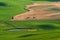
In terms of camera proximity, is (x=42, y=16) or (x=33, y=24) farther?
(x=42, y=16)

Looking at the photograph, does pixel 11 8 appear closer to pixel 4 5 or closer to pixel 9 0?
pixel 4 5

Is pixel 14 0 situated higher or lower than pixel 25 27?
higher

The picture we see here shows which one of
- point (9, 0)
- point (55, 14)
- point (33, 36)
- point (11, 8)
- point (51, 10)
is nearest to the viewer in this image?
point (33, 36)

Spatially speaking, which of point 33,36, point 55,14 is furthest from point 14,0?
point 33,36

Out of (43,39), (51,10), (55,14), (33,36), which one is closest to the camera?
(43,39)

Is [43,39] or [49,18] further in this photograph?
[49,18]

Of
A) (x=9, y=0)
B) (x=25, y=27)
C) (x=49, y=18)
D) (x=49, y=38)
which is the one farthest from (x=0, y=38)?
(x=9, y=0)

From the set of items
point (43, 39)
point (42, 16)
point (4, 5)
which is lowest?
point (43, 39)

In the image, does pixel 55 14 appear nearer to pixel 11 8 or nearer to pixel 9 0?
pixel 11 8

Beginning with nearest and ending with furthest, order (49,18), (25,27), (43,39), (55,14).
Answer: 1. (43,39)
2. (25,27)
3. (49,18)
4. (55,14)
